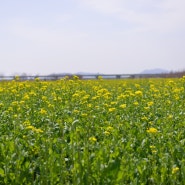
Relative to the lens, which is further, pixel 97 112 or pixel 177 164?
pixel 97 112

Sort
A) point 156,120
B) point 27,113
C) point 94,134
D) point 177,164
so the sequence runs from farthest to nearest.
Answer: point 27,113
point 156,120
point 94,134
point 177,164

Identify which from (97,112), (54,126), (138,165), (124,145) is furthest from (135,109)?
(138,165)

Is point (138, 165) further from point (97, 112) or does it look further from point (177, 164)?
point (97, 112)

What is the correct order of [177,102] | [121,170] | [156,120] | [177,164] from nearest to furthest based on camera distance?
[121,170] < [177,164] < [156,120] < [177,102]

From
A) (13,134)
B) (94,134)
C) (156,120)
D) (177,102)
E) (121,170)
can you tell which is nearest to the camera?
(121,170)

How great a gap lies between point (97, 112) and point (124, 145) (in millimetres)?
2326

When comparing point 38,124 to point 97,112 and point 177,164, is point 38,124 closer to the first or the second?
point 97,112

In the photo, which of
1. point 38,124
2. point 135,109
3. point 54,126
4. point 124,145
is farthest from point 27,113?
point 124,145

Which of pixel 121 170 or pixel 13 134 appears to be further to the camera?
pixel 13 134

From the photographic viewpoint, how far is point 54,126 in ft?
20.4

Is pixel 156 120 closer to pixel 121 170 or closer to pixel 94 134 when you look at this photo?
pixel 94 134

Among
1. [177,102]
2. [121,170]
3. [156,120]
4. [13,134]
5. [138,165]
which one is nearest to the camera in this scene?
[121,170]

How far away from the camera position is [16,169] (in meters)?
4.49

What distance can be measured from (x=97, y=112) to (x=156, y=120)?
1117 mm
